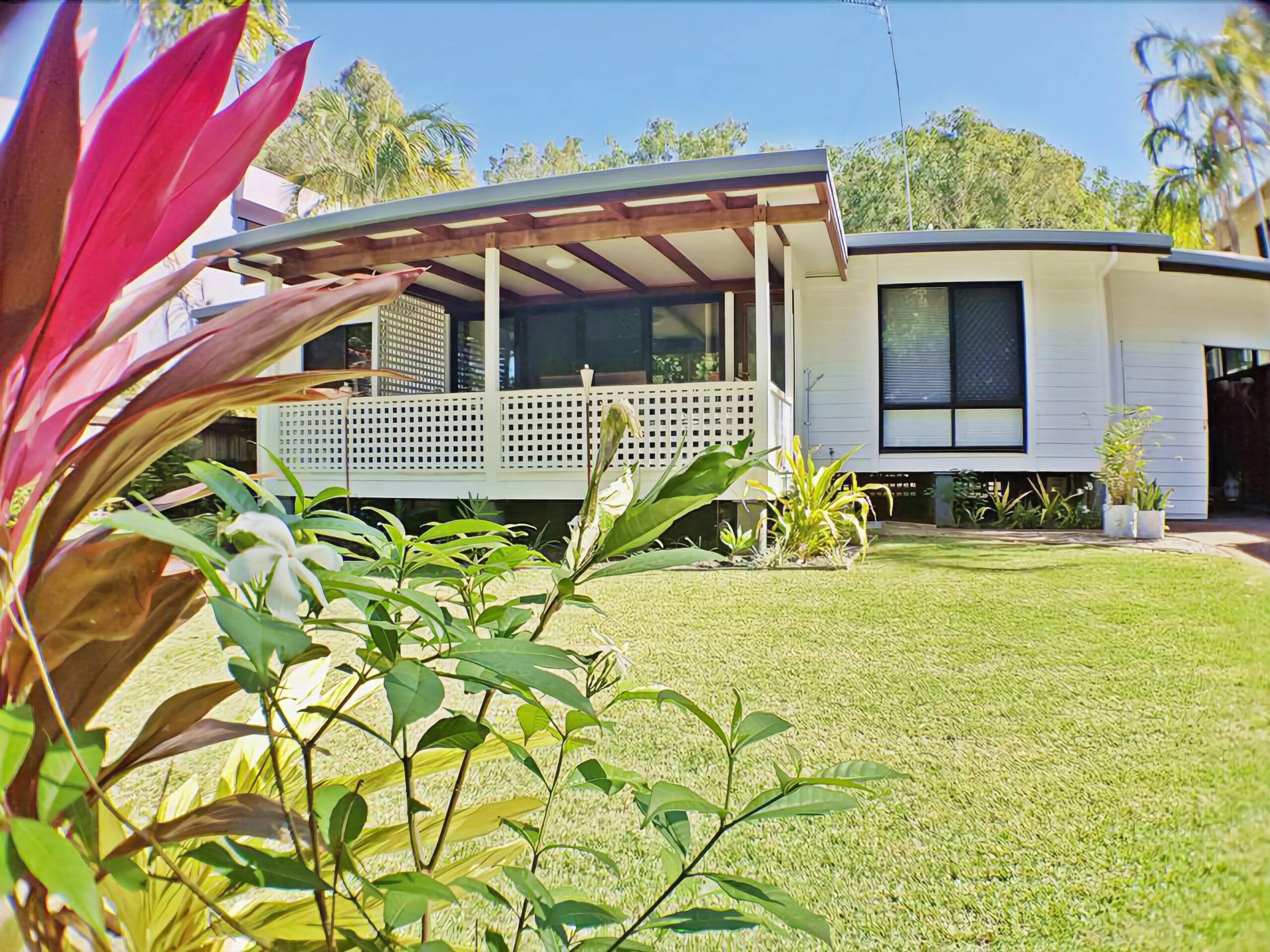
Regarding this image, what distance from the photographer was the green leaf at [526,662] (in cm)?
28

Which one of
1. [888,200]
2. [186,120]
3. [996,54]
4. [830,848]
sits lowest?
[830,848]

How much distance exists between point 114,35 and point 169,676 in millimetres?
2173

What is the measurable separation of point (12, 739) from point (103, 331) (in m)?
0.24

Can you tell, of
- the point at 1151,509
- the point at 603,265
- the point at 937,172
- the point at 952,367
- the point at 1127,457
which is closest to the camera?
the point at 1151,509

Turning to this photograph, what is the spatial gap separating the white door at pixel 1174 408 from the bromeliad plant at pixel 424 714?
1.09 meters

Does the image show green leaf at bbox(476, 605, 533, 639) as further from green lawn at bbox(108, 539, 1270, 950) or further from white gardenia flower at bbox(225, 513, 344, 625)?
green lawn at bbox(108, 539, 1270, 950)

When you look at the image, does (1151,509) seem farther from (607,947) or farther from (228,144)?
(228,144)

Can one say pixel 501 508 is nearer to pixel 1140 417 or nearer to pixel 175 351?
pixel 1140 417

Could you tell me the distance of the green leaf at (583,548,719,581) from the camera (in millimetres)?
364

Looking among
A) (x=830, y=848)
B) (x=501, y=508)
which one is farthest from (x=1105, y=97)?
(x=501, y=508)

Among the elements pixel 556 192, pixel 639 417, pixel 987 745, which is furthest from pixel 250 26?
pixel 639 417

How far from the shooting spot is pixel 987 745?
172 cm

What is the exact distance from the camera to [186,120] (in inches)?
13.0

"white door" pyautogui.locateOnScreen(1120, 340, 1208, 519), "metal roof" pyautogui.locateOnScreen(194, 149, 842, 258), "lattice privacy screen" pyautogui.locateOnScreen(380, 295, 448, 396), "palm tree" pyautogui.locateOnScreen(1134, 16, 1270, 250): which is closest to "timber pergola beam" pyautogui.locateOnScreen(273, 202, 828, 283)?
"metal roof" pyautogui.locateOnScreen(194, 149, 842, 258)
